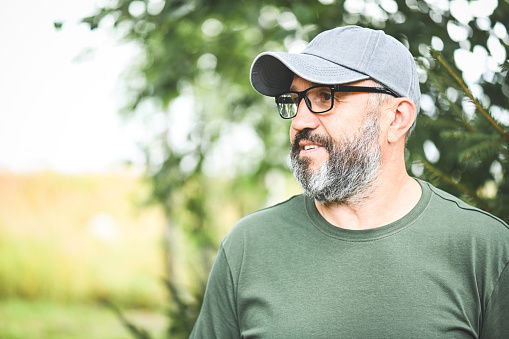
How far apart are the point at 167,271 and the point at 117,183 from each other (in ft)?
4.19

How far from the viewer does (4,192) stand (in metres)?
5.43

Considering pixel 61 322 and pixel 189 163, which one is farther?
pixel 61 322

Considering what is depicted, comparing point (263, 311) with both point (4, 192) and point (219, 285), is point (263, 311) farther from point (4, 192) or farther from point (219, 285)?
point (4, 192)

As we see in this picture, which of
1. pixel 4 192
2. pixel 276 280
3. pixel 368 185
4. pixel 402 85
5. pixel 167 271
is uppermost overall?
pixel 402 85

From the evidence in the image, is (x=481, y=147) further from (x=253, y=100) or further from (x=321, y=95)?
(x=253, y=100)

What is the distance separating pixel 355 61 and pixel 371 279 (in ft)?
2.12

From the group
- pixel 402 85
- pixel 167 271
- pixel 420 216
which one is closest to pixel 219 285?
pixel 420 216

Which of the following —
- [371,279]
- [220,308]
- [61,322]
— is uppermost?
[371,279]

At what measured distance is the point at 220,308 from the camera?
1.54m

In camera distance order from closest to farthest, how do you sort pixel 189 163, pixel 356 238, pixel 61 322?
pixel 356 238
pixel 189 163
pixel 61 322

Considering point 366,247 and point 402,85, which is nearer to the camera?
point 366,247

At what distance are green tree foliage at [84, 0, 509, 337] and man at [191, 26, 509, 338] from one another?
0.77 ft

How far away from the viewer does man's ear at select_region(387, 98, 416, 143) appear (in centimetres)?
154

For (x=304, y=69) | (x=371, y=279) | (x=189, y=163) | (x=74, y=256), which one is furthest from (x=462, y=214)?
(x=74, y=256)
